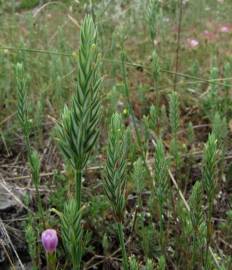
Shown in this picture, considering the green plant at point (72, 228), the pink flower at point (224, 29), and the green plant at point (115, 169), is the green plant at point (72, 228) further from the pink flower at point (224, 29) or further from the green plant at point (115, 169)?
the pink flower at point (224, 29)

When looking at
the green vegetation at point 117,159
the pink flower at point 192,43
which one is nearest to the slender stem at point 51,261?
the green vegetation at point 117,159

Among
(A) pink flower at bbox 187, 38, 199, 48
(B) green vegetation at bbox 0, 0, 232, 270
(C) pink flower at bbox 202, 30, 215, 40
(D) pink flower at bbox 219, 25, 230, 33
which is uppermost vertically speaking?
(D) pink flower at bbox 219, 25, 230, 33

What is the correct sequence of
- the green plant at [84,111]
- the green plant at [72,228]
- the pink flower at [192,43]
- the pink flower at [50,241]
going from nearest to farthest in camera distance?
the green plant at [84,111]
the green plant at [72,228]
the pink flower at [50,241]
the pink flower at [192,43]

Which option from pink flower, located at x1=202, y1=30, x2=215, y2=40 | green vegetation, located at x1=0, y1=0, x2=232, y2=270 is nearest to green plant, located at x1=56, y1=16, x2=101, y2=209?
green vegetation, located at x1=0, y1=0, x2=232, y2=270

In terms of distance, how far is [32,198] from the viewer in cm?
212

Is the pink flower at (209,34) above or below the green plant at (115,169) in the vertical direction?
above

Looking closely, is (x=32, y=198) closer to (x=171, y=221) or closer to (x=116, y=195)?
(x=171, y=221)

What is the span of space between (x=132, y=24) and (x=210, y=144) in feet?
11.3

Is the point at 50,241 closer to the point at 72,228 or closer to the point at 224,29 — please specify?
the point at 72,228

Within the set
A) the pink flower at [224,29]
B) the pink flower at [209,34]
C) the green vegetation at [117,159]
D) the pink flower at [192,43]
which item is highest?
the pink flower at [224,29]

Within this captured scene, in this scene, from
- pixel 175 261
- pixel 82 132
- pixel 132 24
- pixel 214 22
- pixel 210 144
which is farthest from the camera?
pixel 214 22

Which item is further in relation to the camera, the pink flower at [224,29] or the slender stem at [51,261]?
the pink flower at [224,29]

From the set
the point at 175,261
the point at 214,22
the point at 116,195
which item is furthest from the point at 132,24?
the point at 116,195

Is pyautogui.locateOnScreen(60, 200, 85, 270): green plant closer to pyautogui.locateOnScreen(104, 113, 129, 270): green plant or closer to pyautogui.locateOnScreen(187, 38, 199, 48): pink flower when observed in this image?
pyautogui.locateOnScreen(104, 113, 129, 270): green plant
